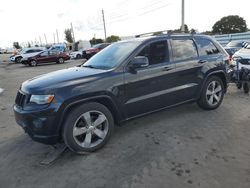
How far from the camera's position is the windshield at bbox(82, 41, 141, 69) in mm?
4117

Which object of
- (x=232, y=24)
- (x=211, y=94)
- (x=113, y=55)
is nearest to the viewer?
(x=113, y=55)

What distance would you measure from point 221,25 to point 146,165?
64962 mm

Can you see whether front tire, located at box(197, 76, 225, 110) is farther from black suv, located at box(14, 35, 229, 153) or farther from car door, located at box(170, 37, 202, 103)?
car door, located at box(170, 37, 202, 103)

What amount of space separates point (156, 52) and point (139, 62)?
2.26 ft

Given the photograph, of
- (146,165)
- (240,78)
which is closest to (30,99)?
(146,165)

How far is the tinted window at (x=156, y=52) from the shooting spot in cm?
432

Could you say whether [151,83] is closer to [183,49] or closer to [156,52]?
[156,52]

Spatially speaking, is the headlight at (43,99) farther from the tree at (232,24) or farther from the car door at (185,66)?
the tree at (232,24)

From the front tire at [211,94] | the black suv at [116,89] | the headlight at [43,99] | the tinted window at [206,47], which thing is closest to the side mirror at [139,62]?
the black suv at [116,89]

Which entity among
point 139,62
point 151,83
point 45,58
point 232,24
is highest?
point 232,24

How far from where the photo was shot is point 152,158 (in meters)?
3.46

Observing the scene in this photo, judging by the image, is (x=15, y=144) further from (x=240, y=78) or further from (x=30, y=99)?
(x=240, y=78)

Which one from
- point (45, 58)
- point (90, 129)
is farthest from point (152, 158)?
point (45, 58)

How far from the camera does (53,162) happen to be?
3.53 m
